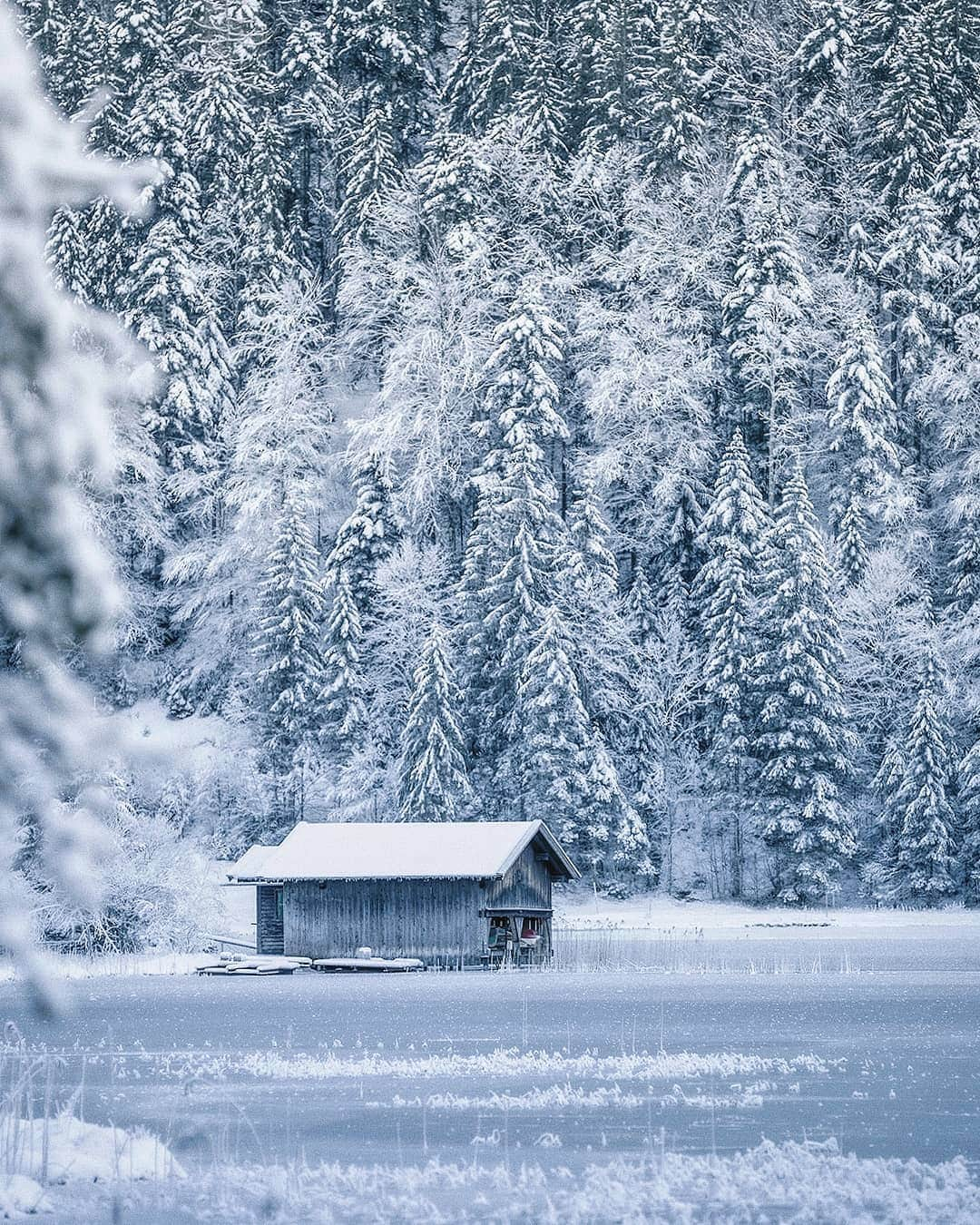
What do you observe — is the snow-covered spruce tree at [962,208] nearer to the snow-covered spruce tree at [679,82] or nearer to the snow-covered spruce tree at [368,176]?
the snow-covered spruce tree at [679,82]

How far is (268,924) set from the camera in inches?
2064

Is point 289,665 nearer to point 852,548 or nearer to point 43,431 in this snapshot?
point 852,548

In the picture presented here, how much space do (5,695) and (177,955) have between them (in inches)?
1754

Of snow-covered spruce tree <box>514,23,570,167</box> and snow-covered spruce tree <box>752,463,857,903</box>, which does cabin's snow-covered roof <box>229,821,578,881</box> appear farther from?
snow-covered spruce tree <box>514,23,570,167</box>

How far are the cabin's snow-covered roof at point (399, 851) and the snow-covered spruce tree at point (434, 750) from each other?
6903 mm

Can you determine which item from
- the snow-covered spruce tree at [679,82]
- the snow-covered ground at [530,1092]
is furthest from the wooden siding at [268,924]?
the snow-covered spruce tree at [679,82]

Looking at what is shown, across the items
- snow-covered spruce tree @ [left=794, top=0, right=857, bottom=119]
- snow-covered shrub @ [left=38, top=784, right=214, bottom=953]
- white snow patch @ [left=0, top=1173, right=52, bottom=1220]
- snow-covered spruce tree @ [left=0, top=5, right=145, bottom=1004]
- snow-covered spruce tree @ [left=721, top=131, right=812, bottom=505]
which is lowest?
white snow patch @ [left=0, top=1173, right=52, bottom=1220]

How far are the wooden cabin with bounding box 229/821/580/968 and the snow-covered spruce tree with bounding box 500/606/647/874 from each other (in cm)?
784

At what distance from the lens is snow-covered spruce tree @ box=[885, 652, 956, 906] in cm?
5850

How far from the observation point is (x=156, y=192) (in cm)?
7369

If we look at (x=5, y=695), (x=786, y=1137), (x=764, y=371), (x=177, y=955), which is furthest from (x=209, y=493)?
(x=5, y=695)

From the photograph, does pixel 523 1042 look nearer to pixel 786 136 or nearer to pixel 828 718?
pixel 828 718

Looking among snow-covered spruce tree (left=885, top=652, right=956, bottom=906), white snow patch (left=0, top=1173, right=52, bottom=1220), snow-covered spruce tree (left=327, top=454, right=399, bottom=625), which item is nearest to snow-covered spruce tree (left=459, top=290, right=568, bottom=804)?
snow-covered spruce tree (left=327, top=454, right=399, bottom=625)

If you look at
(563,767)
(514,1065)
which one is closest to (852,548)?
(563,767)
